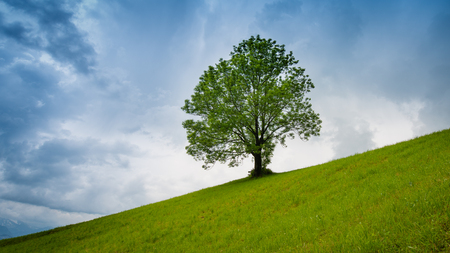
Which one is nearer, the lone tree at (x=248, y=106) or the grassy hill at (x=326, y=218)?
the grassy hill at (x=326, y=218)

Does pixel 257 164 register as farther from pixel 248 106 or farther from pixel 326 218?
pixel 326 218

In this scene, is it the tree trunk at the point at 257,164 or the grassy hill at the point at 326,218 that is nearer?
the grassy hill at the point at 326,218

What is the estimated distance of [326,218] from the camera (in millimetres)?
8820

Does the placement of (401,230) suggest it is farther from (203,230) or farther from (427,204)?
(203,230)

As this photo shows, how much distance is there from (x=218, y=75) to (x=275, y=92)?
8.59 metres

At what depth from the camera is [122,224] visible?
70.6 ft

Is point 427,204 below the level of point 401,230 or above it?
above

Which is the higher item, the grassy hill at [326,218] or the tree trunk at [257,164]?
the tree trunk at [257,164]

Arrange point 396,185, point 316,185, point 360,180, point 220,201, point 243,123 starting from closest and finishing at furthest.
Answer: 1. point 396,185
2. point 360,180
3. point 316,185
4. point 220,201
5. point 243,123

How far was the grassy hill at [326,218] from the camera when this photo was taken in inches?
231

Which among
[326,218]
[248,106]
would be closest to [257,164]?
[248,106]

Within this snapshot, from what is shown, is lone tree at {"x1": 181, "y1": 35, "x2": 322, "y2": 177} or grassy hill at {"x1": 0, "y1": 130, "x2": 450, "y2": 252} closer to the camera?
grassy hill at {"x1": 0, "y1": 130, "x2": 450, "y2": 252}

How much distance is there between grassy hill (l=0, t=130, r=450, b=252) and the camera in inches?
231

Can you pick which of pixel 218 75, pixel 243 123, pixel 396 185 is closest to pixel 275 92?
pixel 243 123
